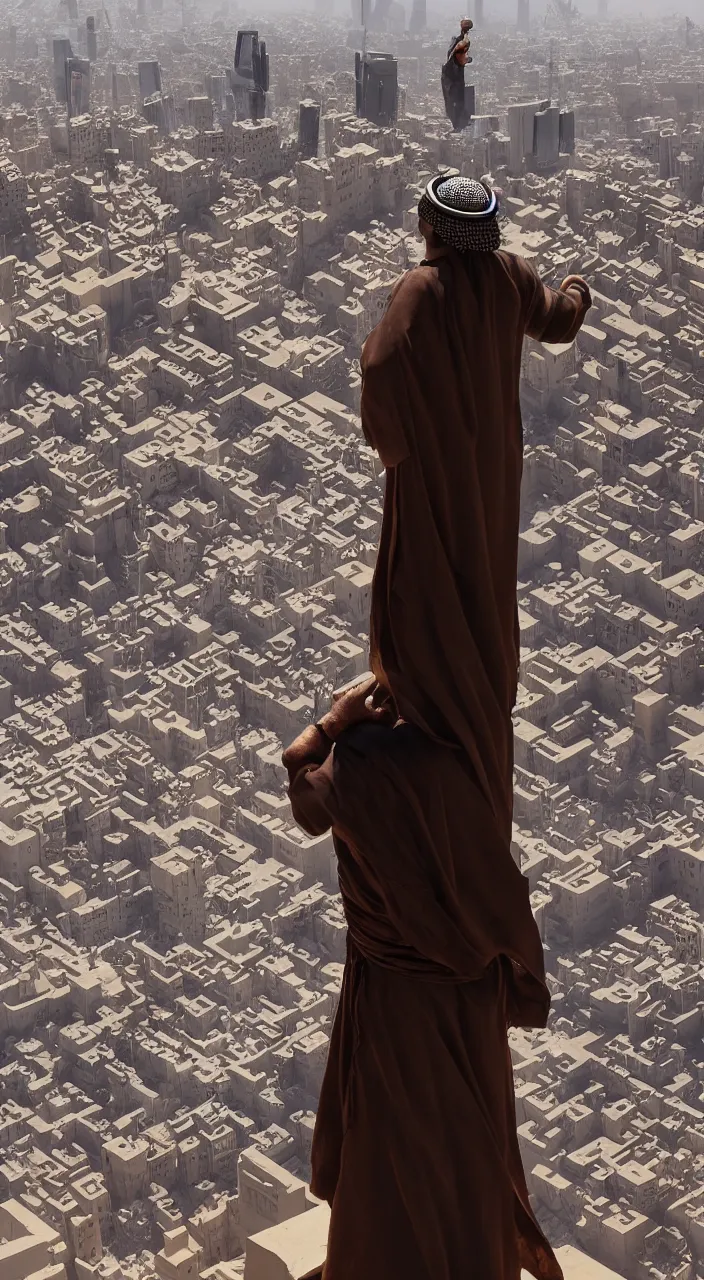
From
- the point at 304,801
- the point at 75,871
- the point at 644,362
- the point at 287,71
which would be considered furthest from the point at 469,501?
the point at 287,71

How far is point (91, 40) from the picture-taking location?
48500 millimetres

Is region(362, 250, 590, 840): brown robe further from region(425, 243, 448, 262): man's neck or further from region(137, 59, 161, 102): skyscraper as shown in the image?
region(137, 59, 161, 102): skyscraper

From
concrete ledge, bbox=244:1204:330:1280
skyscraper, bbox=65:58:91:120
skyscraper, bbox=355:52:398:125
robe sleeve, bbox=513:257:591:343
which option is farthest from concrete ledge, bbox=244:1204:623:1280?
skyscraper, bbox=65:58:91:120

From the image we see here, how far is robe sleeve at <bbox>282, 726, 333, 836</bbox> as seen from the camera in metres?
6.47

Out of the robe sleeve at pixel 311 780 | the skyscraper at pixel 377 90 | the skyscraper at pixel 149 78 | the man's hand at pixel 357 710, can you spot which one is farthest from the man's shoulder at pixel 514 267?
the skyscraper at pixel 149 78

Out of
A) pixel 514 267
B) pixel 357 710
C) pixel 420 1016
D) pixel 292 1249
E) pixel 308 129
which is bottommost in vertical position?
pixel 308 129

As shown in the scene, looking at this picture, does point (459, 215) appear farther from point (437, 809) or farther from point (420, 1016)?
point (420, 1016)

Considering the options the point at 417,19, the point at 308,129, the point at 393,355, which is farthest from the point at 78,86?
the point at 393,355

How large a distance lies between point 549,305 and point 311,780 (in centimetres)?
129

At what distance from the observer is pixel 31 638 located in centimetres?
3247

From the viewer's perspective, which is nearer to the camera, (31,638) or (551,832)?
(551,832)

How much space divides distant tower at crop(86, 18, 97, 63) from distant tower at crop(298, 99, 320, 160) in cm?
850

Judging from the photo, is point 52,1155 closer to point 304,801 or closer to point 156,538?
point 156,538

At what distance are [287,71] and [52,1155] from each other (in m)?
24.3
